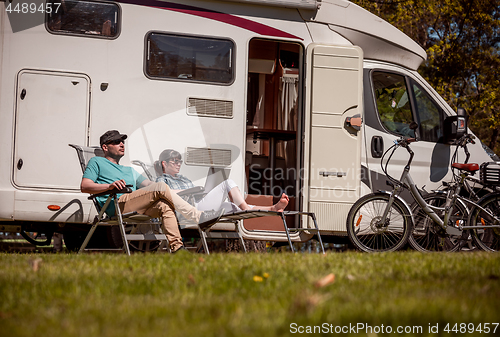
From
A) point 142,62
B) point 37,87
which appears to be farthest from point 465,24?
point 37,87

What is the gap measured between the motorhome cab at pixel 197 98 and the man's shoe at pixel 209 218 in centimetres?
61

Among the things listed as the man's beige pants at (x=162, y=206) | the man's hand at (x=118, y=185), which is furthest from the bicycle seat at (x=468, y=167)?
the man's hand at (x=118, y=185)

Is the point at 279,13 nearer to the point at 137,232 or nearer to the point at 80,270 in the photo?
the point at 137,232

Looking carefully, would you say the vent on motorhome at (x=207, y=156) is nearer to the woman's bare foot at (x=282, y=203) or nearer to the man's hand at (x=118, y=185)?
the woman's bare foot at (x=282, y=203)

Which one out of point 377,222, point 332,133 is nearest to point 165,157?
point 332,133

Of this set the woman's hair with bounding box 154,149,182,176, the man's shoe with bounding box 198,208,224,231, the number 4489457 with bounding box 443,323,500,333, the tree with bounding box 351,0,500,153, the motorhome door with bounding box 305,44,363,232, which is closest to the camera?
the number 4489457 with bounding box 443,323,500,333

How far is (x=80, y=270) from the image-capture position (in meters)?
3.08

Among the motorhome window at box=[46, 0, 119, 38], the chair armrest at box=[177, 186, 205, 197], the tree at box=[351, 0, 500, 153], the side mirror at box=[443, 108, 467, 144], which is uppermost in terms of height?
the tree at box=[351, 0, 500, 153]

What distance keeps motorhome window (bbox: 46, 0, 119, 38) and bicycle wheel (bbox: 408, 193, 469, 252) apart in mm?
3617

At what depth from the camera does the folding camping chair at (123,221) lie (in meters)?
4.41

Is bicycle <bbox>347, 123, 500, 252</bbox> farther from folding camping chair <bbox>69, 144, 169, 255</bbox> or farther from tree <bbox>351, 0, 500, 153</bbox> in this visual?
tree <bbox>351, 0, 500, 153</bbox>

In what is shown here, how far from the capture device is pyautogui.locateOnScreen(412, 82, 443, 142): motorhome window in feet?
19.2

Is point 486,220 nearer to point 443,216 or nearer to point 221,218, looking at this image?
point 443,216

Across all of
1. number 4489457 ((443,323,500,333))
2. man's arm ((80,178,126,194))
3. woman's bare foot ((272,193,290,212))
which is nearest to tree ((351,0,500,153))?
woman's bare foot ((272,193,290,212))
